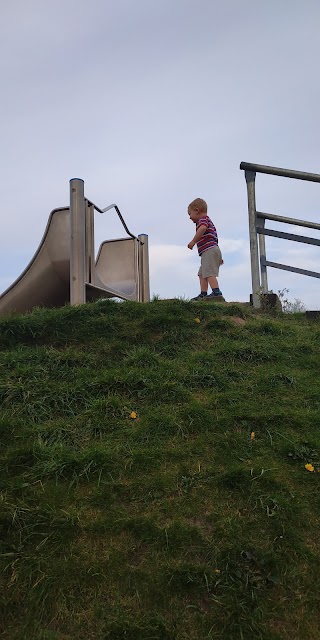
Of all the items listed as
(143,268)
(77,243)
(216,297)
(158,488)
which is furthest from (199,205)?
(158,488)

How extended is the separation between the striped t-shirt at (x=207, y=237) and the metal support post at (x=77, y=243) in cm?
144

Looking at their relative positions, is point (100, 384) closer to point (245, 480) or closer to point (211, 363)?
point (211, 363)

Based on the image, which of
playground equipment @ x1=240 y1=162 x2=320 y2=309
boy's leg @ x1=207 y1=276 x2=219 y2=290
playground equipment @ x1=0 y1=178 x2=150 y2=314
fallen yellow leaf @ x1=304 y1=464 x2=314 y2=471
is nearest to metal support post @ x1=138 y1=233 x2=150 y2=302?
playground equipment @ x1=0 y1=178 x2=150 y2=314

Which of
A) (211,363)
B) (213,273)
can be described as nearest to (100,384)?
(211,363)

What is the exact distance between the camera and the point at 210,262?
7.46 metres

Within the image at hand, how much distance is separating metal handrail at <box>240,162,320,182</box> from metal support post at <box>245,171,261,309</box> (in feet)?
0.24

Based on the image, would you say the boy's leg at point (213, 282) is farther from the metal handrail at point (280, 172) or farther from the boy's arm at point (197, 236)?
the metal handrail at point (280, 172)

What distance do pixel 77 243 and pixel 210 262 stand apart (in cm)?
162

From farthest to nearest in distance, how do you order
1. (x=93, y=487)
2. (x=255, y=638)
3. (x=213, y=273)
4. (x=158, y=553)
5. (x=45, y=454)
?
(x=213, y=273), (x=45, y=454), (x=93, y=487), (x=158, y=553), (x=255, y=638)

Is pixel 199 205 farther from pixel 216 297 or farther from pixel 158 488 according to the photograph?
pixel 158 488

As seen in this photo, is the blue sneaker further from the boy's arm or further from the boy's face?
the boy's face

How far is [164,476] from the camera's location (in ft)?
11.2

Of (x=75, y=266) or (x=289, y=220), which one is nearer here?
(x=289, y=220)

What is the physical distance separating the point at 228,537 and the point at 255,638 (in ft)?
1.73
